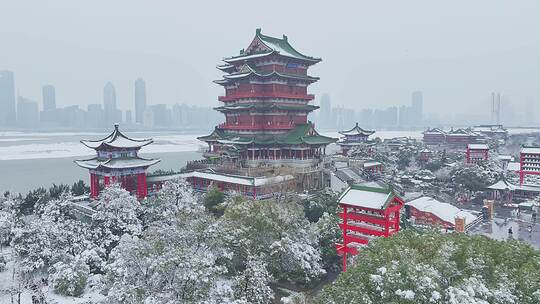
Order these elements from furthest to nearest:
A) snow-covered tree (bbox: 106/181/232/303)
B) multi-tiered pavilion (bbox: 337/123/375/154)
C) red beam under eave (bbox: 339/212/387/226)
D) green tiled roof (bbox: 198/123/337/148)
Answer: multi-tiered pavilion (bbox: 337/123/375/154), green tiled roof (bbox: 198/123/337/148), red beam under eave (bbox: 339/212/387/226), snow-covered tree (bbox: 106/181/232/303)

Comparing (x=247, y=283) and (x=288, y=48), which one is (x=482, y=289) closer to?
(x=247, y=283)

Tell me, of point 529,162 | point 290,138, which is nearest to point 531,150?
point 529,162

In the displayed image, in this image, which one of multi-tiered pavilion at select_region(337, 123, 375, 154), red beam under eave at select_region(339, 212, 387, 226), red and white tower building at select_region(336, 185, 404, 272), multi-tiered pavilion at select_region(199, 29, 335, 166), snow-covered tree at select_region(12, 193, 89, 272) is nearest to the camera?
red and white tower building at select_region(336, 185, 404, 272)

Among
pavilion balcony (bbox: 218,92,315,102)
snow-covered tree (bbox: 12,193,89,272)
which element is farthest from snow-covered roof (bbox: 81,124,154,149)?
pavilion balcony (bbox: 218,92,315,102)

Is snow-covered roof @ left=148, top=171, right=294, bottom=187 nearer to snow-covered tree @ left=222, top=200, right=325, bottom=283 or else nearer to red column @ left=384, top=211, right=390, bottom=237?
snow-covered tree @ left=222, top=200, right=325, bottom=283

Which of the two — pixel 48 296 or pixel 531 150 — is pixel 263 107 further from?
pixel 531 150

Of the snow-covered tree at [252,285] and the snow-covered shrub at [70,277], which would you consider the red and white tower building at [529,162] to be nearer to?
the snow-covered tree at [252,285]

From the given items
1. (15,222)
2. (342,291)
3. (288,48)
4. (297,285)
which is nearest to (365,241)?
(297,285)
